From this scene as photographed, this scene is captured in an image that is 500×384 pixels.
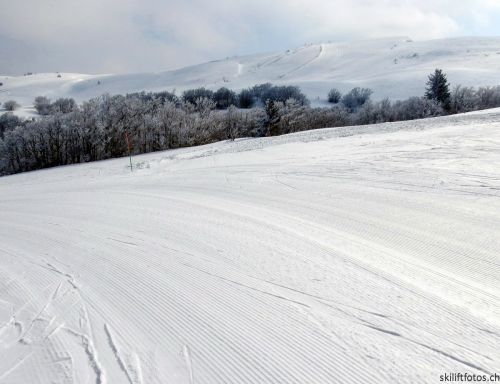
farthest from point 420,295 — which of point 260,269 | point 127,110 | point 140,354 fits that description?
point 127,110

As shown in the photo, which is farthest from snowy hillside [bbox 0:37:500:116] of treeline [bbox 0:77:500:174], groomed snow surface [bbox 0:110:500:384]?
groomed snow surface [bbox 0:110:500:384]

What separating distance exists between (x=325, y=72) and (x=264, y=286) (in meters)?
135

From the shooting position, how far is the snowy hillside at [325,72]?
8953 centimetres

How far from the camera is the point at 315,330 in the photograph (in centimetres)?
288

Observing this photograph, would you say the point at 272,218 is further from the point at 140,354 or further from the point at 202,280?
the point at 140,354

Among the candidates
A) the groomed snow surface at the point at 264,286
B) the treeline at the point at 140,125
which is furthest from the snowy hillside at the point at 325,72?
the groomed snow surface at the point at 264,286

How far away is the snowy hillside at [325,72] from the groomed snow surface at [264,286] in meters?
Answer: 76.6

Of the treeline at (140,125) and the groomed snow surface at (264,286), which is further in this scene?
the treeline at (140,125)

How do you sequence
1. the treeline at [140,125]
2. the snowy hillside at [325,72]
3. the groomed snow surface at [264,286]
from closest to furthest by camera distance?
the groomed snow surface at [264,286]
the treeline at [140,125]
the snowy hillside at [325,72]

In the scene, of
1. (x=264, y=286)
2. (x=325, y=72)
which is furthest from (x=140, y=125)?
(x=325, y=72)

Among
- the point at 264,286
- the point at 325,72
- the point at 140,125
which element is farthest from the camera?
the point at 325,72

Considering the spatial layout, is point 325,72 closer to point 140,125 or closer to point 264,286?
point 140,125

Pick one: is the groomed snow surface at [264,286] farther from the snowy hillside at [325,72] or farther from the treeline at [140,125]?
the snowy hillside at [325,72]

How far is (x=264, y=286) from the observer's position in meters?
3.60
